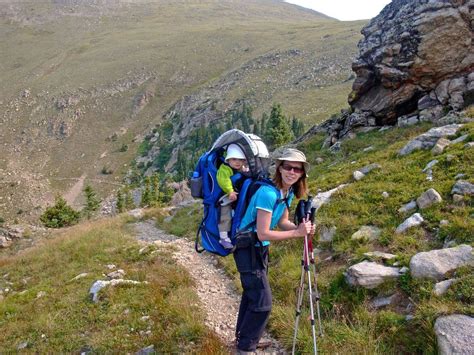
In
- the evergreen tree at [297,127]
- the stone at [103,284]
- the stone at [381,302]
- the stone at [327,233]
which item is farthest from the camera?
the evergreen tree at [297,127]

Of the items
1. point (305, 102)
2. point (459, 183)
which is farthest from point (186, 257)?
point (305, 102)

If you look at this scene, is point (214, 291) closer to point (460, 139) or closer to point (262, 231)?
point (262, 231)

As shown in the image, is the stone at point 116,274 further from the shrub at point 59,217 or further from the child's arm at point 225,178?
the shrub at point 59,217

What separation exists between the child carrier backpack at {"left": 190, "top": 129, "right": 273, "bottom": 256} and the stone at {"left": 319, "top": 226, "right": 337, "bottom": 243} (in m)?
4.47

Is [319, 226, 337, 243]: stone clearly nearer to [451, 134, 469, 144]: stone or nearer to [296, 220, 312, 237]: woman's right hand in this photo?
[296, 220, 312, 237]: woman's right hand

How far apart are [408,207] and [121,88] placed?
5225 inches

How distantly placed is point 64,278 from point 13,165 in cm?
10054

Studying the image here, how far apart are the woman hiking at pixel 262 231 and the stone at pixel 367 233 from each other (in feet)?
11.6

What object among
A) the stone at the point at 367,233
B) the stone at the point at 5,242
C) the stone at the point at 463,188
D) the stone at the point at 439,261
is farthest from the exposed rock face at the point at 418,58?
the stone at the point at 5,242

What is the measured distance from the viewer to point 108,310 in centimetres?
824

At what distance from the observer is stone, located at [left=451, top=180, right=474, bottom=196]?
26.7 ft

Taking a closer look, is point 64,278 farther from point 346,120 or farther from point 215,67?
point 215,67

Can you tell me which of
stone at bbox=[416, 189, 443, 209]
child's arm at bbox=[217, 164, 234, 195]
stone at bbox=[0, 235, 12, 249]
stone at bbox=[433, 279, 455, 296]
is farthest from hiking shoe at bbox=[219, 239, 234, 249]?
stone at bbox=[0, 235, 12, 249]

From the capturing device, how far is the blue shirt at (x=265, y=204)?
4.57 m
